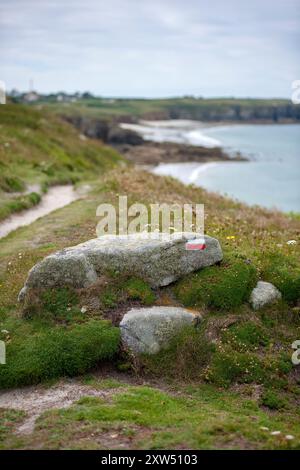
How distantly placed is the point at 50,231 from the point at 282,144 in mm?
131747

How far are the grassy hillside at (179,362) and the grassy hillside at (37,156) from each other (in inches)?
522

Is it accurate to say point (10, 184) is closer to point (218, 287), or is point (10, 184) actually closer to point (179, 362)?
point (218, 287)

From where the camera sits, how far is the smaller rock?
16.5m

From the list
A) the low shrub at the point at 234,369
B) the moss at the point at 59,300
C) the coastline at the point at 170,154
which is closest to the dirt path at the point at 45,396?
the moss at the point at 59,300

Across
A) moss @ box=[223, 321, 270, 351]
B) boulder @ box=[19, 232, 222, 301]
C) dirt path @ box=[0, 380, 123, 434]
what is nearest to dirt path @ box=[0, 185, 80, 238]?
boulder @ box=[19, 232, 222, 301]

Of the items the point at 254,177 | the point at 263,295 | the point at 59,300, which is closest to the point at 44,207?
the point at 59,300

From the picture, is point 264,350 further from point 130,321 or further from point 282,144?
point 282,144

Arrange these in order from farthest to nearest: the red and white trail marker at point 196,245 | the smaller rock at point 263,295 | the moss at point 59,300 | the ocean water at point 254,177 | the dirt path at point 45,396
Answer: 1. the ocean water at point 254,177
2. the red and white trail marker at point 196,245
3. the smaller rock at point 263,295
4. the moss at point 59,300
5. the dirt path at point 45,396

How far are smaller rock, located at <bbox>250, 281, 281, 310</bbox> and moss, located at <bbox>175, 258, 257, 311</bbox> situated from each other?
0.19 metres

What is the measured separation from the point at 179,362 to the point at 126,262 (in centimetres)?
351

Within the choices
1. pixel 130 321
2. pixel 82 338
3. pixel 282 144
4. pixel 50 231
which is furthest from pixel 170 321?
pixel 282 144

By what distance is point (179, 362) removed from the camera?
579 inches

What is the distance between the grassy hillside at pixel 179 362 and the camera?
37.2 ft

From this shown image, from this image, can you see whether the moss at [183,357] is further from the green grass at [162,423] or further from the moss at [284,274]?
the moss at [284,274]
